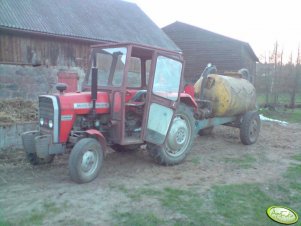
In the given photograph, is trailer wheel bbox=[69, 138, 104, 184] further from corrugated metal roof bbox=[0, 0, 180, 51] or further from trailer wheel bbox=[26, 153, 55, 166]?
corrugated metal roof bbox=[0, 0, 180, 51]

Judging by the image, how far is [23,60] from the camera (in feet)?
43.9

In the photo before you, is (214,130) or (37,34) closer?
(214,130)

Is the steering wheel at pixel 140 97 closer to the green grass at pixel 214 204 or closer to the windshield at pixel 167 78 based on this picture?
the windshield at pixel 167 78

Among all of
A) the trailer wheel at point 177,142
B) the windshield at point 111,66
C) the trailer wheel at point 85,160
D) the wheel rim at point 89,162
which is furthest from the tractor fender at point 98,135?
the trailer wheel at point 177,142

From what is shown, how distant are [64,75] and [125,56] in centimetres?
880

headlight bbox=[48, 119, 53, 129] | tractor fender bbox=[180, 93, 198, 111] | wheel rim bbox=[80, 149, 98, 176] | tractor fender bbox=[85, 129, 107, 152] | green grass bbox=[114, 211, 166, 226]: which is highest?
tractor fender bbox=[180, 93, 198, 111]

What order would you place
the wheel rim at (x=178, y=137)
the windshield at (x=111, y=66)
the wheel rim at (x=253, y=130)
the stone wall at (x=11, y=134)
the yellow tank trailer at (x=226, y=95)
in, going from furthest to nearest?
1. the wheel rim at (x=253, y=130)
2. the yellow tank trailer at (x=226, y=95)
3. the stone wall at (x=11, y=134)
4. the wheel rim at (x=178, y=137)
5. the windshield at (x=111, y=66)

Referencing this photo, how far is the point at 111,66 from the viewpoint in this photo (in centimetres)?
612

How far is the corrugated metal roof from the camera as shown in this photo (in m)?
13.8

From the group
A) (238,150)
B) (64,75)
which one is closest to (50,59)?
(64,75)

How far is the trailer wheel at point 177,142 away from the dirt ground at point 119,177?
0.59 ft

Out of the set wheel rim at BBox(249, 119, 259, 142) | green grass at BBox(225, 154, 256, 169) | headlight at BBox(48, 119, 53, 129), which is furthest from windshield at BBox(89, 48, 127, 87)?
wheel rim at BBox(249, 119, 259, 142)

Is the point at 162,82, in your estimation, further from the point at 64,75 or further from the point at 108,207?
the point at 64,75

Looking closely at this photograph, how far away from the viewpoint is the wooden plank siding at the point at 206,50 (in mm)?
25219
